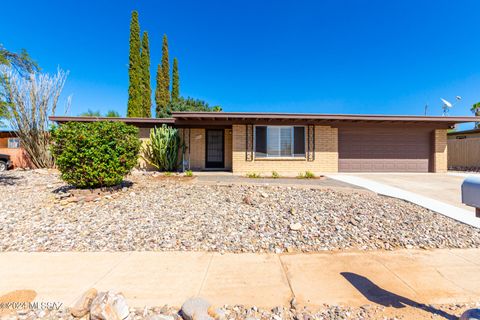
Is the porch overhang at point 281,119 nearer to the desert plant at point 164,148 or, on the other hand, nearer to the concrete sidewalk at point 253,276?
the desert plant at point 164,148

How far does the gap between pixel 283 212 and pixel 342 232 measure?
3.98 feet

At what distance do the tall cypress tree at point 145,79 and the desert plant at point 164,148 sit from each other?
13286 millimetres

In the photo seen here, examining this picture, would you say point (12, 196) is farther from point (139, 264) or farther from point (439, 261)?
point (439, 261)

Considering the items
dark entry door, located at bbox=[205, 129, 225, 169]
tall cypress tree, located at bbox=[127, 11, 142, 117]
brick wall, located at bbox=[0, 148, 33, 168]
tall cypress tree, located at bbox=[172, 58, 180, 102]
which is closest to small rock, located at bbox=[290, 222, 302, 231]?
dark entry door, located at bbox=[205, 129, 225, 169]

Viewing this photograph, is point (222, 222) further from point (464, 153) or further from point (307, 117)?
point (464, 153)

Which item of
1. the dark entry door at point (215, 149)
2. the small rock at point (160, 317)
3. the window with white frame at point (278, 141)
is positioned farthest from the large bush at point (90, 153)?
the window with white frame at point (278, 141)

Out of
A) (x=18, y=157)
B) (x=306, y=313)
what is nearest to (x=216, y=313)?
(x=306, y=313)

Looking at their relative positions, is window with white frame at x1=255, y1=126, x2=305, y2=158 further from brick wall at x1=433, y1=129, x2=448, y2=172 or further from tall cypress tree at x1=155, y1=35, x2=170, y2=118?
tall cypress tree at x1=155, y1=35, x2=170, y2=118

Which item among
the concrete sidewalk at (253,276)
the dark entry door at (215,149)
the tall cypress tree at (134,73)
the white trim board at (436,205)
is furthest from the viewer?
the tall cypress tree at (134,73)

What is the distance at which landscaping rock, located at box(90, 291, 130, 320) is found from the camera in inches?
76.1

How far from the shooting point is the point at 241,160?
35.4ft

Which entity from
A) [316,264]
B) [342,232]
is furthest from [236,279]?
[342,232]

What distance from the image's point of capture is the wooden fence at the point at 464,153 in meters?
13.3

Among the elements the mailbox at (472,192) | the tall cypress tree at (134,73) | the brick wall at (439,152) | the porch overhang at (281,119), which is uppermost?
the tall cypress tree at (134,73)
